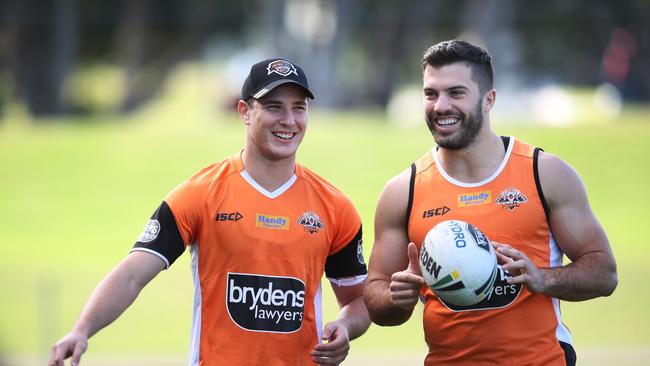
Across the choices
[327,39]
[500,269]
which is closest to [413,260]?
[500,269]

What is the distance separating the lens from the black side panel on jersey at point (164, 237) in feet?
17.5

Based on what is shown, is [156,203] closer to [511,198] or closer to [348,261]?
[348,261]

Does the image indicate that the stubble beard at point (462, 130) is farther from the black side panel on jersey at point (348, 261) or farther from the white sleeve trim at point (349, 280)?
the white sleeve trim at point (349, 280)

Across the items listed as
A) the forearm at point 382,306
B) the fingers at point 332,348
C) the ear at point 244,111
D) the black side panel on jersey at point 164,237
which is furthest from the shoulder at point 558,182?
the black side panel on jersey at point 164,237

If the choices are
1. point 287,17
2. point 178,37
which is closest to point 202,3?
point 178,37

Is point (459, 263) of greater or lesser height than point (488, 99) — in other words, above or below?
below

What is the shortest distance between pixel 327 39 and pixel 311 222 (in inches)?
920

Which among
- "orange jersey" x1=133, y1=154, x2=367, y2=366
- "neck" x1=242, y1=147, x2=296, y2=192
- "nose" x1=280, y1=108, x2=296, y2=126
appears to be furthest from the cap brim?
"orange jersey" x1=133, y1=154, x2=367, y2=366

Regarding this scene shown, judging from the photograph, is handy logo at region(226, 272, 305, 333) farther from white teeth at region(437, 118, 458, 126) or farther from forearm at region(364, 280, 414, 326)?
white teeth at region(437, 118, 458, 126)


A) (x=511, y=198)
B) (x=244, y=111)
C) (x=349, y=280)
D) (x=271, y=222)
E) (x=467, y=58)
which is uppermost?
(x=467, y=58)

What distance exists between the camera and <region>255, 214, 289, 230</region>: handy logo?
5441 mm

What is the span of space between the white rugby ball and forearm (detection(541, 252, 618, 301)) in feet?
1.16

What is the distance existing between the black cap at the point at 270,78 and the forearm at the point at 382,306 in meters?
1.07

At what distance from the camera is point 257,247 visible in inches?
213
